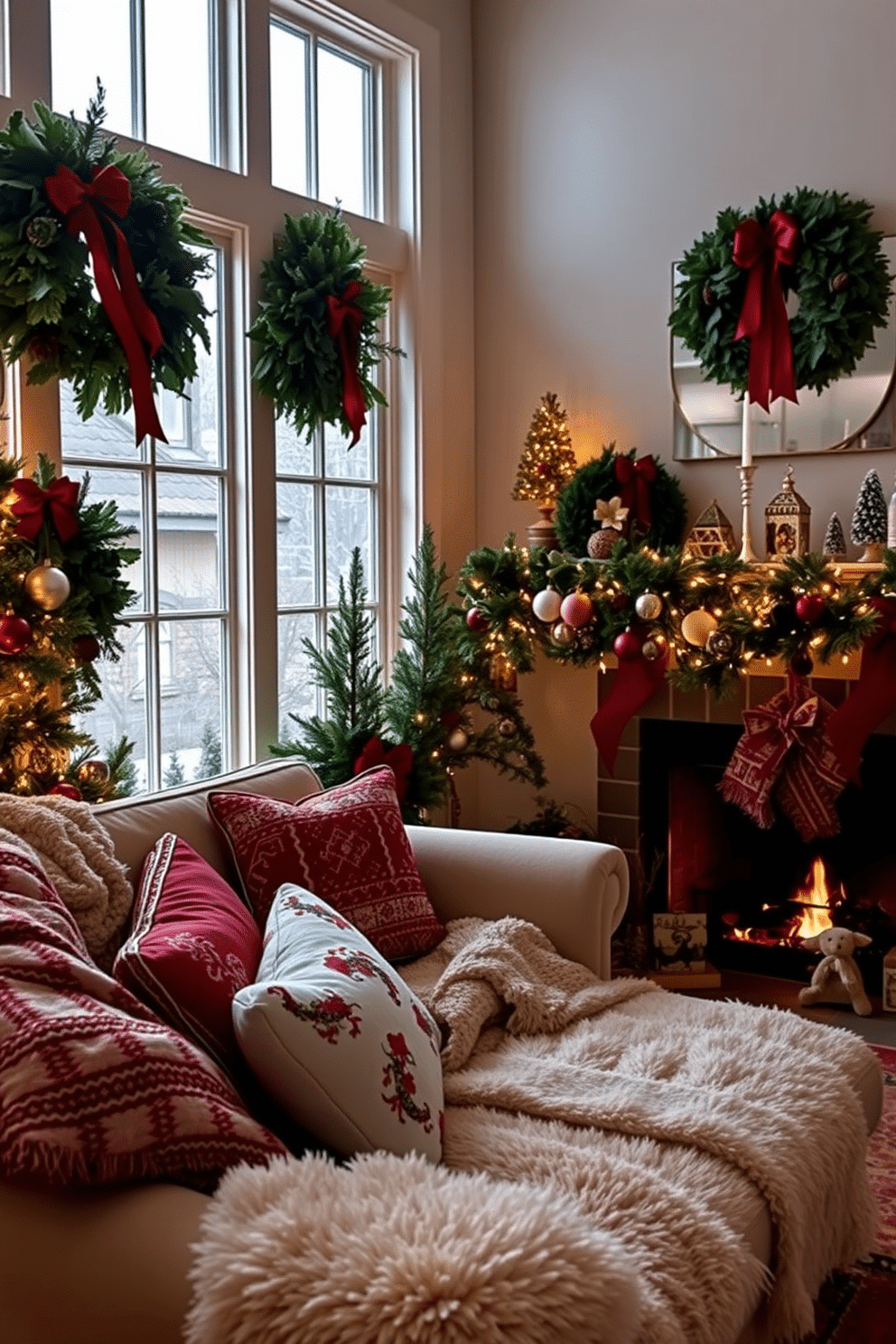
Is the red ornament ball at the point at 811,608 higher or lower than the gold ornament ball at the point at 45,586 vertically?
lower

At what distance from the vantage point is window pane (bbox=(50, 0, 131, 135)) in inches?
109

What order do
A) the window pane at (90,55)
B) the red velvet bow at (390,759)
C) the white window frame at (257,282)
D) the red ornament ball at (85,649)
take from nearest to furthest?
1. the red ornament ball at (85,649)
2. the window pane at (90,55)
3. the white window frame at (257,282)
4. the red velvet bow at (390,759)

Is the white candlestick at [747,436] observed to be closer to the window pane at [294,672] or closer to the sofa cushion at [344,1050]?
the window pane at [294,672]

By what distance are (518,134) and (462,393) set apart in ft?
2.70

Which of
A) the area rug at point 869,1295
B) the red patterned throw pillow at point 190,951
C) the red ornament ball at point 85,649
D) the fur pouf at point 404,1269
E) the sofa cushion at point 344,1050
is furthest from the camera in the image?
the red ornament ball at point 85,649

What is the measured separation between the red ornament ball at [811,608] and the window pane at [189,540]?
4.82ft

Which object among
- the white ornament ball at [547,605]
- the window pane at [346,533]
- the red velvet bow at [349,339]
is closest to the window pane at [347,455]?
the window pane at [346,533]

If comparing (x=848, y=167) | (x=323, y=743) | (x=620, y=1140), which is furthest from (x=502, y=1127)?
(x=848, y=167)

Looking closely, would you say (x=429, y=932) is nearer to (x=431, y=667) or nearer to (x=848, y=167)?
(x=431, y=667)

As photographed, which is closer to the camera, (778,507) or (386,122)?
(778,507)

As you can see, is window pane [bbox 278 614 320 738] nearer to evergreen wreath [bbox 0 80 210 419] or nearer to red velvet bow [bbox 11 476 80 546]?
evergreen wreath [bbox 0 80 210 419]

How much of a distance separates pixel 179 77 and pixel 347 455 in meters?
1.09

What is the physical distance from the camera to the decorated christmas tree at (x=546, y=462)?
3.76 m

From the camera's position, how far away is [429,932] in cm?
239
